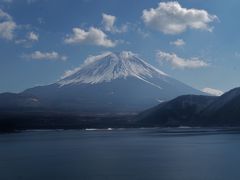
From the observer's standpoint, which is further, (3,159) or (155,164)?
(3,159)

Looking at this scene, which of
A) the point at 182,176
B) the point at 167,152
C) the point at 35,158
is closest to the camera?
the point at 182,176

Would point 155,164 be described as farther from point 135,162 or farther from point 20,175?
point 20,175

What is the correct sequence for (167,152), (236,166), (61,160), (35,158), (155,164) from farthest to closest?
(167,152) → (35,158) → (61,160) → (155,164) → (236,166)

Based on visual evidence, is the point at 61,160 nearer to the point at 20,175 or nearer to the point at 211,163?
the point at 20,175

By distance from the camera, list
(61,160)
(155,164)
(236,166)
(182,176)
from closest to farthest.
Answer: (182,176), (236,166), (155,164), (61,160)

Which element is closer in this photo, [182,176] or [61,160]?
[182,176]

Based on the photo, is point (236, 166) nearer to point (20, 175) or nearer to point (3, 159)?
point (20, 175)

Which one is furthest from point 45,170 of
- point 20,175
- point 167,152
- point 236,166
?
point 167,152

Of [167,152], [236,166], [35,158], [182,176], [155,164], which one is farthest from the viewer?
[167,152]

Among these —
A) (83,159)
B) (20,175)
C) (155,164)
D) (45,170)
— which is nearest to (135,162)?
(155,164)
